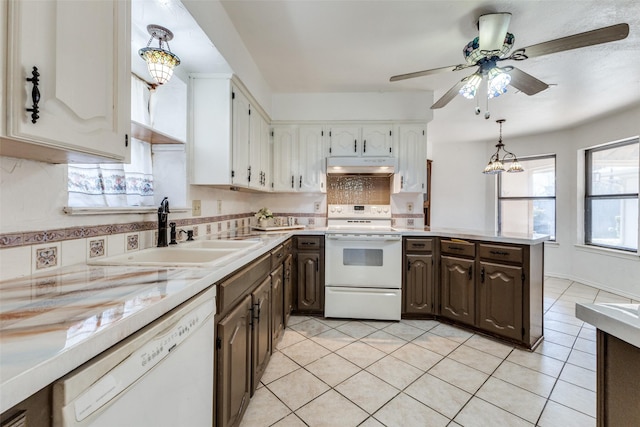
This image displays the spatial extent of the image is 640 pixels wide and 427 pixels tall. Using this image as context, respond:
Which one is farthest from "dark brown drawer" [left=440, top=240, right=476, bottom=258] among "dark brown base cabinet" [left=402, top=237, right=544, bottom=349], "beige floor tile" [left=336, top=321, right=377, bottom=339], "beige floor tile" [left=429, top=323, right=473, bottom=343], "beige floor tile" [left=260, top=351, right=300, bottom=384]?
"beige floor tile" [left=260, top=351, right=300, bottom=384]

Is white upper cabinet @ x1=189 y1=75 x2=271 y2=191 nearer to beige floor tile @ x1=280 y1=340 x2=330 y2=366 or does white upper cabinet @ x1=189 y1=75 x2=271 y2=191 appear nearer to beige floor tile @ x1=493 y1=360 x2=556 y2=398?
beige floor tile @ x1=280 y1=340 x2=330 y2=366

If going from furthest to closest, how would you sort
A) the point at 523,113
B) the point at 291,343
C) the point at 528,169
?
the point at 528,169 → the point at 523,113 → the point at 291,343

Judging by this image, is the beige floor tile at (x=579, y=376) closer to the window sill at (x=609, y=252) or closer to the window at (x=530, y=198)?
the window sill at (x=609, y=252)

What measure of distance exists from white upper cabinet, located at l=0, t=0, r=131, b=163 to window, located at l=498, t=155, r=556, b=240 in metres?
5.53

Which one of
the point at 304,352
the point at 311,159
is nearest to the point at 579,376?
the point at 304,352

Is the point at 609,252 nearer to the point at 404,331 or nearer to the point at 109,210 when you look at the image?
the point at 404,331

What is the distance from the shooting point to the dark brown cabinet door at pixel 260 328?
1516 mm

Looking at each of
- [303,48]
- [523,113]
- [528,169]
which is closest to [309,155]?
[303,48]

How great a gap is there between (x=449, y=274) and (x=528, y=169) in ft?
12.4

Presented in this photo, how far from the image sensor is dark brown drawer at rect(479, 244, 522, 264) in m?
2.22

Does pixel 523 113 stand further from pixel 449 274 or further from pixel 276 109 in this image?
pixel 276 109

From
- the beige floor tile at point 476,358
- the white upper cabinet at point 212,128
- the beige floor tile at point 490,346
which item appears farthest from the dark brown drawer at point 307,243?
the beige floor tile at point 490,346

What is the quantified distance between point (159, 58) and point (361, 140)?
231 cm

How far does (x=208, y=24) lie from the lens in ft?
5.31
